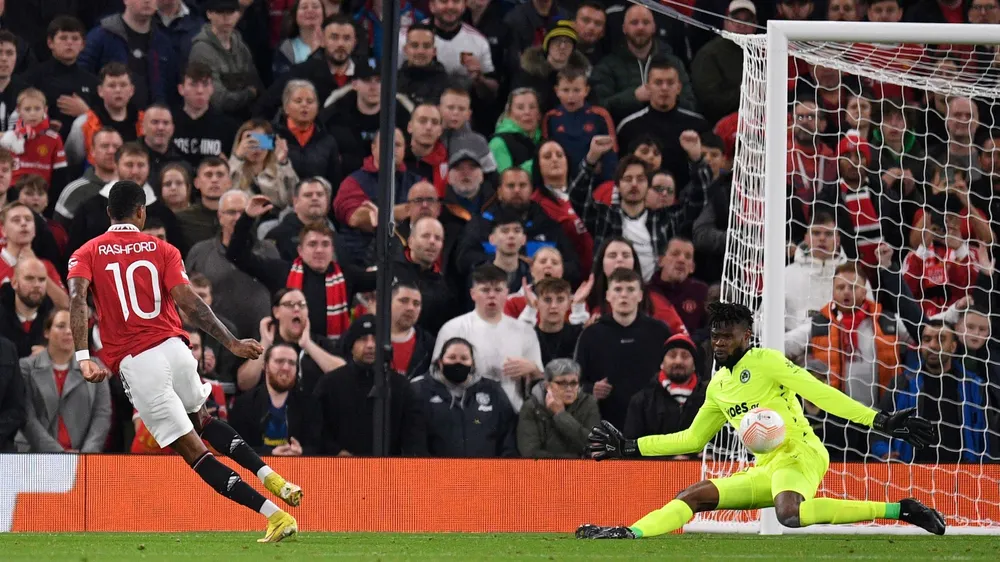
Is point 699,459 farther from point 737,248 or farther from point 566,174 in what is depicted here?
point 566,174

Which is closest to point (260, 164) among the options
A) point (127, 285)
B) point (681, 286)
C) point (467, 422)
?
point (467, 422)

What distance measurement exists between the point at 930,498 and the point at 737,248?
2.26 meters

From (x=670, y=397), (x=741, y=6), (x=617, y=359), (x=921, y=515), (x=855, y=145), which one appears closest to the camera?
(x=921, y=515)

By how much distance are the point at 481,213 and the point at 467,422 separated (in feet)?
6.80

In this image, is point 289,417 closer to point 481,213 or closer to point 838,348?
point 481,213

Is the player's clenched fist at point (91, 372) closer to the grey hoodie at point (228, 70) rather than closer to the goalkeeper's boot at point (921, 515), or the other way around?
the goalkeeper's boot at point (921, 515)

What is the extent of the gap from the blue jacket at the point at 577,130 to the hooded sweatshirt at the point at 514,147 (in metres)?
0.23

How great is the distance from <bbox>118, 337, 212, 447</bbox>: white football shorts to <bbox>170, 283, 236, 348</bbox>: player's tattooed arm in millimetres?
200

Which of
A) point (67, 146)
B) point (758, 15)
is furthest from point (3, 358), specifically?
point (758, 15)

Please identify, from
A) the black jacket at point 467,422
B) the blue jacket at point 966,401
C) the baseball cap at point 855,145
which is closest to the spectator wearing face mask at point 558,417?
the black jacket at point 467,422

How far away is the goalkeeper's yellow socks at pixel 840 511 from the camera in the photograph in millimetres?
8000

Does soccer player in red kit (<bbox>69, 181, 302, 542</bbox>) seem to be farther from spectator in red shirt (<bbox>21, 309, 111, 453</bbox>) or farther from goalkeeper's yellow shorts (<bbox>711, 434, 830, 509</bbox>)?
spectator in red shirt (<bbox>21, 309, 111, 453</bbox>)

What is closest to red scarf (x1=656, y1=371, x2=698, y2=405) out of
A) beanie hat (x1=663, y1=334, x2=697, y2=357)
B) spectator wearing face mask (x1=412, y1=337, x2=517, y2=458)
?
beanie hat (x1=663, y1=334, x2=697, y2=357)

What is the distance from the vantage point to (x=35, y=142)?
11906mm
